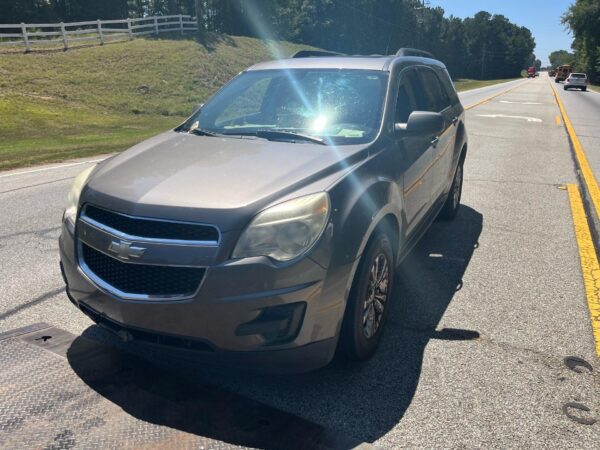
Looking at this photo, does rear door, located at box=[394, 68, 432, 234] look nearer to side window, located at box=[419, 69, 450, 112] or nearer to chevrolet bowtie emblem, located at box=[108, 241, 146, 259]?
side window, located at box=[419, 69, 450, 112]

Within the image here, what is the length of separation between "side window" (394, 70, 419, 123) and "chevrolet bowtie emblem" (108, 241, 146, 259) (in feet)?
7.10

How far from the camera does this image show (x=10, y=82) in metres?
21.3

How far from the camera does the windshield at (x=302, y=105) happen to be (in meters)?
3.74

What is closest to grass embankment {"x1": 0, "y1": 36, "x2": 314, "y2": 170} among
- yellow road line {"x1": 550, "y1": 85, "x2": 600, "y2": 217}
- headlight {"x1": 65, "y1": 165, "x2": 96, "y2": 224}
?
headlight {"x1": 65, "y1": 165, "x2": 96, "y2": 224}

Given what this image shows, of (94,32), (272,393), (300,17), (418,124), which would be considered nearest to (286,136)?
(418,124)

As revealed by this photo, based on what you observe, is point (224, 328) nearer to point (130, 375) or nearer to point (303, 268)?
point (303, 268)

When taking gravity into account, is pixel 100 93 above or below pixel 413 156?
above

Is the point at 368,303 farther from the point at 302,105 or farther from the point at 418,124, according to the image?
the point at 302,105

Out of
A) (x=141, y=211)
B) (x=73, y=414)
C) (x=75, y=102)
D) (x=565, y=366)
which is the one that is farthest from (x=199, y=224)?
(x=75, y=102)

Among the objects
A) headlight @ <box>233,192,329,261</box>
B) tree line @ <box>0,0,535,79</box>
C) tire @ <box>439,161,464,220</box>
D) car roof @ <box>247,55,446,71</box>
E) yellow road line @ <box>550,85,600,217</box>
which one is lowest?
yellow road line @ <box>550,85,600,217</box>

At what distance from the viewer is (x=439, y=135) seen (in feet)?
16.2

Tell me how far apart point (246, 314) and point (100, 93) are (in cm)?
2223

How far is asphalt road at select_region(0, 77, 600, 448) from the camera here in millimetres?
2709

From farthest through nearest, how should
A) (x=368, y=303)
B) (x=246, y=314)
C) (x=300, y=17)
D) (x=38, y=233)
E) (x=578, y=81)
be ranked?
(x=300, y=17) → (x=578, y=81) → (x=38, y=233) → (x=368, y=303) → (x=246, y=314)
